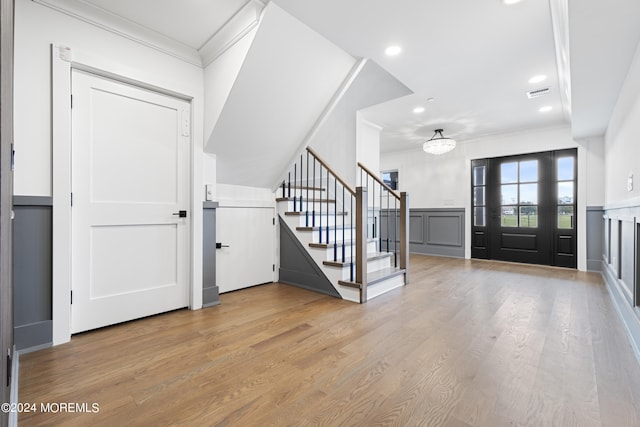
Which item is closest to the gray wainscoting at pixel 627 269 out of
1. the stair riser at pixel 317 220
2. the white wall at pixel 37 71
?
the stair riser at pixel 317 220

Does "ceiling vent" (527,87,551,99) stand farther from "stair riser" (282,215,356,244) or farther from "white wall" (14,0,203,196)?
"white wall" (14,0,203,196)

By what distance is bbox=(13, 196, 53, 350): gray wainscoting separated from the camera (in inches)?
75.3

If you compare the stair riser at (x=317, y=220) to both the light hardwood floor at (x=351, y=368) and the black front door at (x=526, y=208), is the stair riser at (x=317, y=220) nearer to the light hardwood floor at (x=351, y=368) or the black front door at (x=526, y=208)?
the light hardwood floor at (x=351, y=368)

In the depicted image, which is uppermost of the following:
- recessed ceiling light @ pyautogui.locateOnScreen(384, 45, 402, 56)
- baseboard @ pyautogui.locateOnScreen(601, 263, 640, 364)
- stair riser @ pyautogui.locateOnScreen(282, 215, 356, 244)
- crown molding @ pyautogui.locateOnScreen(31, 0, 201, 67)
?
recessed ceiling light @ pyautogui.locateOnScreen(384, 45, 402, 56)

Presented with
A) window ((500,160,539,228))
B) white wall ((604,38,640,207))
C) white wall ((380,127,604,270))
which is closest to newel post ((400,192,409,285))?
white wall ((604,38,640,207))

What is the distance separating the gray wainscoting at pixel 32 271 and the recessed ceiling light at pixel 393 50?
303 cm

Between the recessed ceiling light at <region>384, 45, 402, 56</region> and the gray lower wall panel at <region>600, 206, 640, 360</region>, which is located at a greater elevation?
the recessed ceiling light at <region>384, 45, 402, 56</region>

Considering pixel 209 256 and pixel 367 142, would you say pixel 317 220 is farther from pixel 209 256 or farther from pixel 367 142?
pixel 367 142

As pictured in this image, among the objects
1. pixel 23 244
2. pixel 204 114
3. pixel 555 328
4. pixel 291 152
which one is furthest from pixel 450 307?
pixel 23 244

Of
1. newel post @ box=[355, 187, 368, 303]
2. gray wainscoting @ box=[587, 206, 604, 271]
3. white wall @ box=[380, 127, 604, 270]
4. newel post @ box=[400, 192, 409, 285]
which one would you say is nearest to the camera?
newel post @ box=[355, 187, 368, 303]

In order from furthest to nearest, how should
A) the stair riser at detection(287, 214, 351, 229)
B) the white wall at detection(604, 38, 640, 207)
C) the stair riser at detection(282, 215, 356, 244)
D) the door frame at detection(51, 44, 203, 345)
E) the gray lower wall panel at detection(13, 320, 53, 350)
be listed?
1. the stair riser at detection(287, 214, 351, 229)
2. the stair riser at detection(282, 215, 356, 244)
3. the white wall at detection(604, 38, 640, 207)
4. the door frame at detection(51, 44, 203, 345)
5. the gray lower wall panel at detection(13, 320, 53, 350)

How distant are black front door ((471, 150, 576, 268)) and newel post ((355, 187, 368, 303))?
388 centimetres

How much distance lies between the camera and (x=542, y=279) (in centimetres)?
406

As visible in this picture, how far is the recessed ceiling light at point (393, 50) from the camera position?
2692 millimetres
